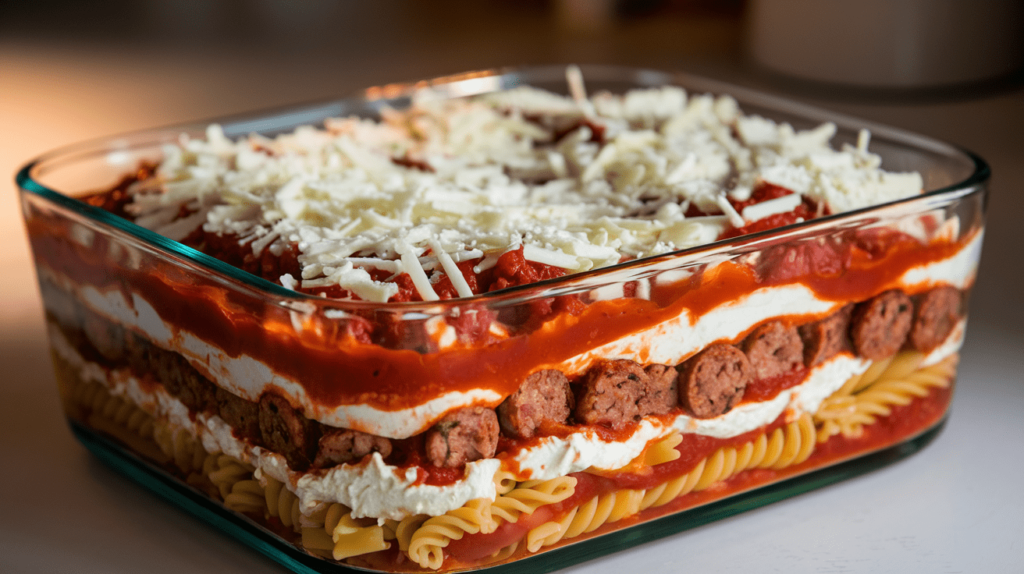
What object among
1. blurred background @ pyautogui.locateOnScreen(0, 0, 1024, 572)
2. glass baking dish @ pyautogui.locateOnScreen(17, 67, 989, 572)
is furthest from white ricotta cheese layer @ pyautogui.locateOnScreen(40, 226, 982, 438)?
blurred background @ pyautogui.locateOnScreen(0, 0, 1024, 572)

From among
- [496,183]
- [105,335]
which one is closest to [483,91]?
[496,183]

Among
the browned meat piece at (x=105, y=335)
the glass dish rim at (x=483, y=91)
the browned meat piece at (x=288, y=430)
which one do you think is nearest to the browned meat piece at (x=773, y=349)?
the glass dish rim at (x=483, y=91)

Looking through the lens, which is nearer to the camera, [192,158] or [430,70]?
[192,158]

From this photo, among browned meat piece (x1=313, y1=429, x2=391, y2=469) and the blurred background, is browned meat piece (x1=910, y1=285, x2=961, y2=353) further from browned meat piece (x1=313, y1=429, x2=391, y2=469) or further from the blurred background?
browned meat piece (x1=313, y1=429, x2=391, y2=469)

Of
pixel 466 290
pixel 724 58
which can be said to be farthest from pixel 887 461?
pixel 724 58

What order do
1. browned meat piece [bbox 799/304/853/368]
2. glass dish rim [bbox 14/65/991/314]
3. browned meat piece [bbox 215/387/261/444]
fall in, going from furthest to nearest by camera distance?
browned meat piece [bbox 799/304/853/368] → browned meat piece [bbox 215/387/261/444] → glass dish rim [bbox 14/65/991/314]

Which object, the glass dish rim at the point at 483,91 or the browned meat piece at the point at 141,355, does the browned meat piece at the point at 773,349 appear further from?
the browned meat piece at the point at 141,355

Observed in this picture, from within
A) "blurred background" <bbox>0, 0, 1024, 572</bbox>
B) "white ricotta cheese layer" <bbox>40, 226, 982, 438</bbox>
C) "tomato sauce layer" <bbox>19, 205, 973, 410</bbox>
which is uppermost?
"tomato sauce layer" <bbox>19, 205, 973, 410</bbox>

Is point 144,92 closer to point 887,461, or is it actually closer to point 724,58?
point 724,58
